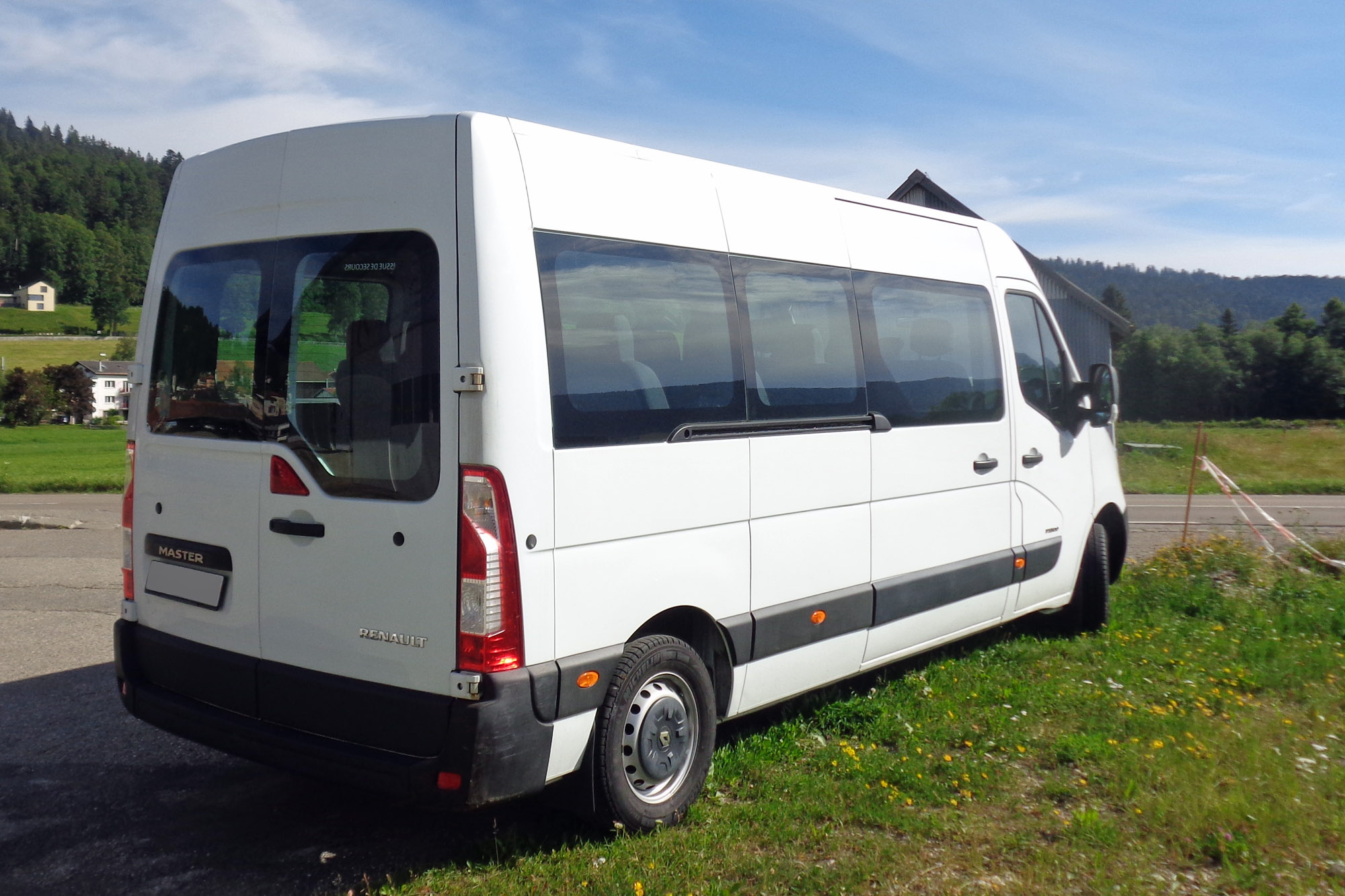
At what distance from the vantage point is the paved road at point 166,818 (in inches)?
151

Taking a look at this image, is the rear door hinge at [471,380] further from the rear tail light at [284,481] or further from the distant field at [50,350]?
the distant field at [50,350]

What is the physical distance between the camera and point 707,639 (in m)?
4.45

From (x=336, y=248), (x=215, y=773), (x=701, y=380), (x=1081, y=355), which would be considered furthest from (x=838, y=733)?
(x=1081, y=355)

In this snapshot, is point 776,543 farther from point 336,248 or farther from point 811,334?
point 336,248

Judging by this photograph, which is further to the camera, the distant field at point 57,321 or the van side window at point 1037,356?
the distant field at point 57,321

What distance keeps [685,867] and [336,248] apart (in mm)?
2447

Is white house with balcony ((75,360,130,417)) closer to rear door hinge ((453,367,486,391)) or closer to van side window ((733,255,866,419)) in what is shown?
van side window ((733,255,866,419))

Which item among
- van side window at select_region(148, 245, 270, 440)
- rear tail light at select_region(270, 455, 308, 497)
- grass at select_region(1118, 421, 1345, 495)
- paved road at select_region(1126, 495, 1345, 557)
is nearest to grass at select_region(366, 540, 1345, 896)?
rear tail light at select_region(270, 455, 308, 497)

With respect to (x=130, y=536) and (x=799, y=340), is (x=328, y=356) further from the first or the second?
(x=799, y=340)

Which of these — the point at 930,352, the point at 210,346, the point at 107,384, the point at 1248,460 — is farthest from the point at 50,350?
the point at 930,352

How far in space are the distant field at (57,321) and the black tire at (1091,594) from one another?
354ft

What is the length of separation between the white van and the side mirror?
2240 millimetres

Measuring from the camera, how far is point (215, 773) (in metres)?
4.86

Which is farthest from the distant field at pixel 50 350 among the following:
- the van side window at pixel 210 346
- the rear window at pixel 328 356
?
the rear window at pixel 328 356
